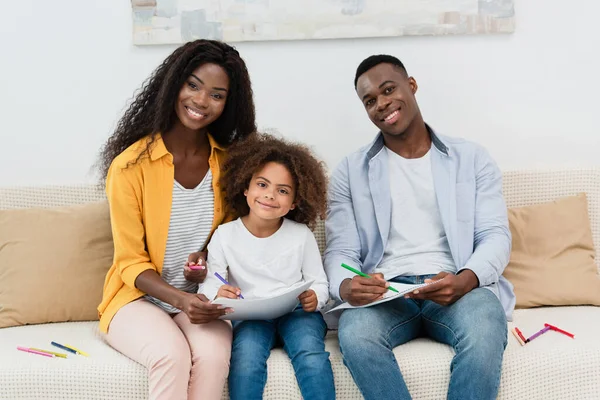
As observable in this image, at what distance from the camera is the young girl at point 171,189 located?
6.26 feet

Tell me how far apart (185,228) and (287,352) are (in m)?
0.45

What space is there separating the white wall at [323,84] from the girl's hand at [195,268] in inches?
29.1

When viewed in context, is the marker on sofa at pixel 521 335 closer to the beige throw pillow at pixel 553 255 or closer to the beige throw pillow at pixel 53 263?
the beige throw pillow at pixel 553 255

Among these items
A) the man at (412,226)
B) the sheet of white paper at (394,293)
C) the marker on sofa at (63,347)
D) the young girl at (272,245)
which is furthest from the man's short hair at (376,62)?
the marker on sofa at (63,347)

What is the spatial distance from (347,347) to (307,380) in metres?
0.12

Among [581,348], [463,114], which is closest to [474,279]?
[581,348]

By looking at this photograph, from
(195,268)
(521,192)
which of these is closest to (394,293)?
(195,268)

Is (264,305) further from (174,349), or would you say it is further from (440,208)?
(440,208)

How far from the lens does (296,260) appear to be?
201cm

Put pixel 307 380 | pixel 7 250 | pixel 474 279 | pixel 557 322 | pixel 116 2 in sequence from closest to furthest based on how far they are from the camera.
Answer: pixel 307 380, pixel 474 279, pixel 557 322, pixel 7 250, pixel 116 2

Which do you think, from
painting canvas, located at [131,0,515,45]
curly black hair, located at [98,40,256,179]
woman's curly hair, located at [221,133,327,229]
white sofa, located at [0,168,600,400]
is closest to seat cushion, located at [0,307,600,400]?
white sofa, located at [0,168,600,400]

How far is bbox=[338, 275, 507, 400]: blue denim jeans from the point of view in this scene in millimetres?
1733

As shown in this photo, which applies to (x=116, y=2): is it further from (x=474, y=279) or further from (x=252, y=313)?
(x=474, y=279)

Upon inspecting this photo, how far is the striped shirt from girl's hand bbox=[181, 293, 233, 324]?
0.17 m
